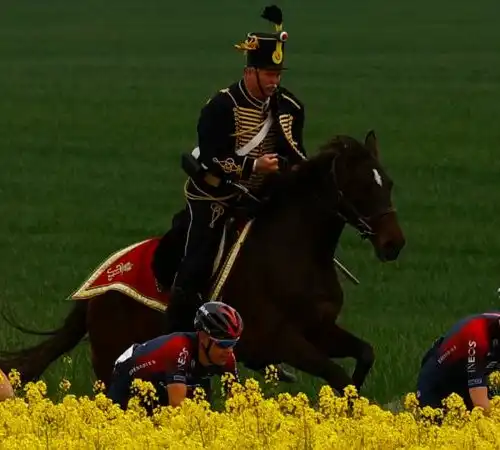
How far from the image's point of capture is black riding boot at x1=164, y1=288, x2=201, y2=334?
48.1 ft

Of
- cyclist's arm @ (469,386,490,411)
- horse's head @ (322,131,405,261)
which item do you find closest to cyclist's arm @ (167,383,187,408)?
cyclist's arm @ (469,386,490,411)

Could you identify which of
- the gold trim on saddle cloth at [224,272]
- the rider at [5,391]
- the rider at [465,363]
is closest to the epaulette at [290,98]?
the gold trim on saddle cloth at [224,272]

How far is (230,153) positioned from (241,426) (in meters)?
4.52

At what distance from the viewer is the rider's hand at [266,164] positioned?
14547mm

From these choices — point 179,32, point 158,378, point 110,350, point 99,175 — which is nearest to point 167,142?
point 99,175

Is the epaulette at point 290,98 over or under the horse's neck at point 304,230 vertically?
over

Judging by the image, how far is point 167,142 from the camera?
39.2 meters

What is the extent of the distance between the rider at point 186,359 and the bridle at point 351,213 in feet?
8.40

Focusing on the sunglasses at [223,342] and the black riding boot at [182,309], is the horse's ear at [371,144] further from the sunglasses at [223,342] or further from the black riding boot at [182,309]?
the sunglasses at [223,342]

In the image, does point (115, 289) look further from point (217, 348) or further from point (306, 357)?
point (217, 348)

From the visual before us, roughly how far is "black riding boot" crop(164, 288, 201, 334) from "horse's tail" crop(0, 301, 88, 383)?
4.29 ft

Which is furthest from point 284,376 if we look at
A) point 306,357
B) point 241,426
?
point 241,426

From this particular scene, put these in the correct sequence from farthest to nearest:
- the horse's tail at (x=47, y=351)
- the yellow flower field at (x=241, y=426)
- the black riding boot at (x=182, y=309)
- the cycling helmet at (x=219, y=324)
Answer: the horse's tail at (x=47, y=351), the black riding boot at (x=182, y=309), the cycling helmet at (x=219, y=324), the yellow flower field at (x=241, y=426)

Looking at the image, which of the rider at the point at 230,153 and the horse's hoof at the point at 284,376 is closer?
the rider at the point at 230,153
